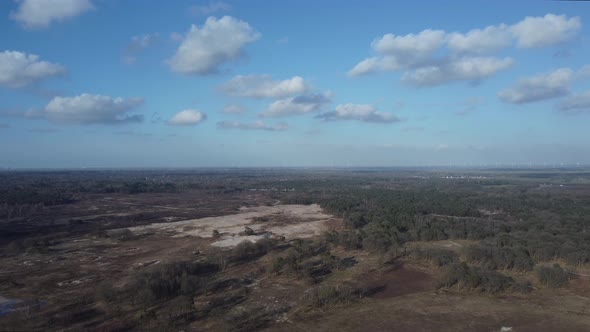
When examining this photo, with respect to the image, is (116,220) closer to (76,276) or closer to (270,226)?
(270,226)

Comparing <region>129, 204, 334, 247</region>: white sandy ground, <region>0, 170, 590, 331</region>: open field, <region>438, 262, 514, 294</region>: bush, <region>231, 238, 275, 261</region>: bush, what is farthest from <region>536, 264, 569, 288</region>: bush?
<region>129, 204, 334, 247</region>: white sandy ground

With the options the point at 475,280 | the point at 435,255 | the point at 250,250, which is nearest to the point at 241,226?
the point at 250,250

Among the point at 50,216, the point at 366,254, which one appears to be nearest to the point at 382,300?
the point at 366,254

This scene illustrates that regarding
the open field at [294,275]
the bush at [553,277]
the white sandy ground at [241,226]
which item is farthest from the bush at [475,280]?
the white sandy ground at [241,226]

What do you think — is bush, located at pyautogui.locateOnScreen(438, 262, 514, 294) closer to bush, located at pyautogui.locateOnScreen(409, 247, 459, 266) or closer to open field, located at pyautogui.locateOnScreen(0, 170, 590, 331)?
open field, located at pyautogui.locateOnScreen(0, 170, 590, 331)

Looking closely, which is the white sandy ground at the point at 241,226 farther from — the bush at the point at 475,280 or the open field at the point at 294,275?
the bush at the point at 475,280

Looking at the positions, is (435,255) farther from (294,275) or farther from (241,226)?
(241,226)
